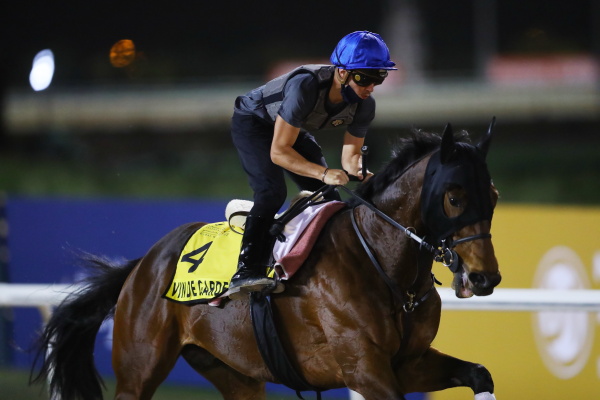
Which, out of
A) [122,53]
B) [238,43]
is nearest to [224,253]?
[122,53]

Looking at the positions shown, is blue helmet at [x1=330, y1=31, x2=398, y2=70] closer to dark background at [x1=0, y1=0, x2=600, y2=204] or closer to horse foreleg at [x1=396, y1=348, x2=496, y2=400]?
horse foreleg at [x1=396, y1=348, x2=496, y2=400]

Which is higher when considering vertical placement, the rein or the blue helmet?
the blue helmet

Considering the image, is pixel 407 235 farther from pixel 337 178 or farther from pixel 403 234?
pixel 337 178

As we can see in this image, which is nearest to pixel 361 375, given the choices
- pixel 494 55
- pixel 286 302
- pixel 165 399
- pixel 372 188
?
pixel 286 302

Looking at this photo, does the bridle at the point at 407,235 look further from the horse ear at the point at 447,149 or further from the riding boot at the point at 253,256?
the horse ear at the point at 447,149

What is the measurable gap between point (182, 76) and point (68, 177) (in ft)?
37.5

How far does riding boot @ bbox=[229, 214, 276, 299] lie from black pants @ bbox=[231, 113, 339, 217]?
5 centimetres

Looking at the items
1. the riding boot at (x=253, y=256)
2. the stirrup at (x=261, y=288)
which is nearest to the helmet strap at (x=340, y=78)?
the riding boot at (x=253, y=256)

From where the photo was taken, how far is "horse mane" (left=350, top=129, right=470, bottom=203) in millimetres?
3807

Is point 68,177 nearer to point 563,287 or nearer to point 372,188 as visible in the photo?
point 563,287

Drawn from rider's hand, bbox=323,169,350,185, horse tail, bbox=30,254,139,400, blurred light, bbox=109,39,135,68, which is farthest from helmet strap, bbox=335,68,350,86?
blurred light, bbox=109,39,135,68

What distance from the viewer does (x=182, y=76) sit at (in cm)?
2366

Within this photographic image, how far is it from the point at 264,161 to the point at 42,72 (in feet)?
6.36

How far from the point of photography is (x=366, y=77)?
12.5 ft
